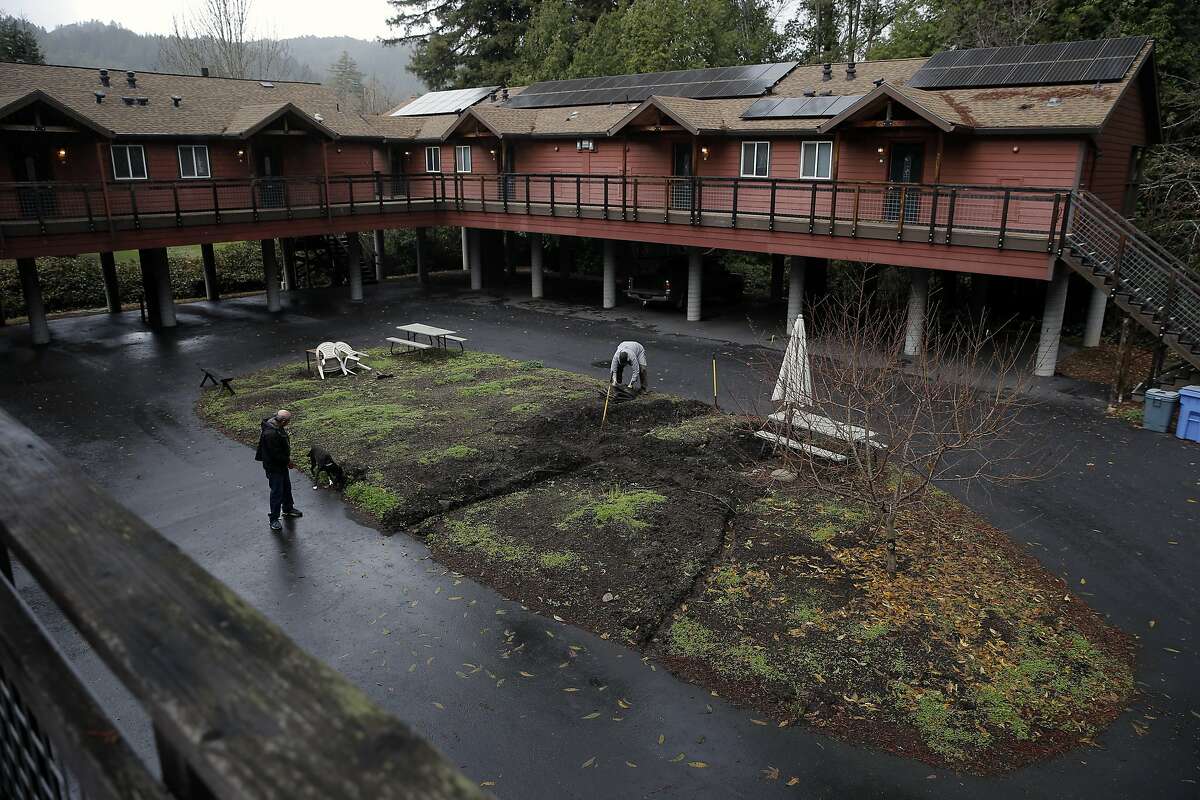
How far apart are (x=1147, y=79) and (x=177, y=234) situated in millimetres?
27155

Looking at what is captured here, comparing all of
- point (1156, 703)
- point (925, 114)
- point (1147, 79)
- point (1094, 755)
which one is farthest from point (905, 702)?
point (1147, 79)

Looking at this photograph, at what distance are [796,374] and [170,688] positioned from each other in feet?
43.8

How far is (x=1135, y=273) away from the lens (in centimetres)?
1800

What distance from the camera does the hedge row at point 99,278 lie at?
2805 cm

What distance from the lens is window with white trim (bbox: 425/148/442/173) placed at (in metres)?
35.1

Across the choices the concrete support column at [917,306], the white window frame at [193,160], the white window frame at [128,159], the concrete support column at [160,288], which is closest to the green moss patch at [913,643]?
the concrete support column at [917,306]

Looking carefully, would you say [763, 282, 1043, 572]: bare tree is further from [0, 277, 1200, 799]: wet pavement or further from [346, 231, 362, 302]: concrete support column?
[346, 231, 362, 302]: concrete support column

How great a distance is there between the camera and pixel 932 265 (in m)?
20.0

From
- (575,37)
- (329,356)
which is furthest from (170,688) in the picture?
(575,37)

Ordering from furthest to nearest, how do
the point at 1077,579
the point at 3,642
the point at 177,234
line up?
the point at 177,234
the point at 1077,579
the point at 3,642

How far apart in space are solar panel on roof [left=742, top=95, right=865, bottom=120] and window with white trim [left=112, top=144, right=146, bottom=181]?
1930 cm

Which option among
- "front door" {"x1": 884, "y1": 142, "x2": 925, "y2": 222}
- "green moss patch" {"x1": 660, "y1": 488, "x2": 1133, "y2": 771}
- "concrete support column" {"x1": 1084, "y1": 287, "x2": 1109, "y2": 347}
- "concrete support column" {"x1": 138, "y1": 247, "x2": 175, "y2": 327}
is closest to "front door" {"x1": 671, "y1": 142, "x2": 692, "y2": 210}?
"front door" {"x1": 884, "y1": 142, "x2": 925, "y2": 222}

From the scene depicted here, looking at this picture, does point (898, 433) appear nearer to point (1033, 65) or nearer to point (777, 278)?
point (1033, 65)

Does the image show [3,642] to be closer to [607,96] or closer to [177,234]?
[177,234]
